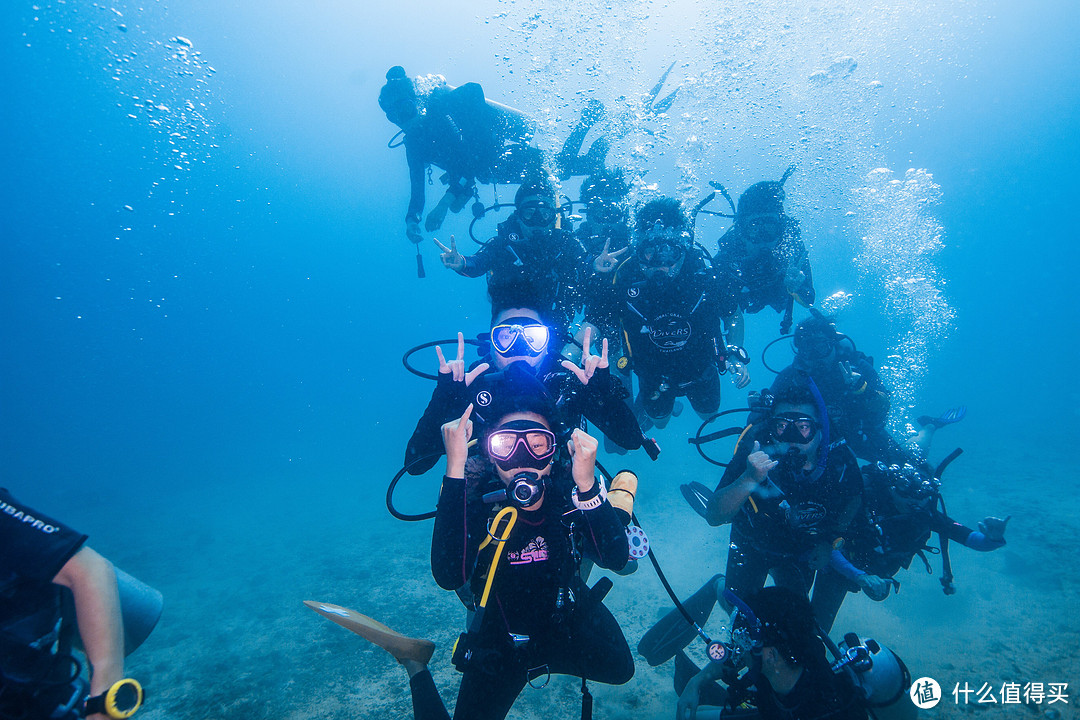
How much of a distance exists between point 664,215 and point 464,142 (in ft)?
18.3

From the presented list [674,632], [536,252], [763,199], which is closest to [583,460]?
[536,252]

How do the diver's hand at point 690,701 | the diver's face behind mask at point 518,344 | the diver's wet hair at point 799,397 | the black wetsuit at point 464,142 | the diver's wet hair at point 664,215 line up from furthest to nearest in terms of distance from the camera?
the black wetsuit at point 464,142
the diver's wet hair at point 664,215
the diver's wet hair at point 799,397
the diver's face behind mask at point 518,344
the diver's hand at point 690,701

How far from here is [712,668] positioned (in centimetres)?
451

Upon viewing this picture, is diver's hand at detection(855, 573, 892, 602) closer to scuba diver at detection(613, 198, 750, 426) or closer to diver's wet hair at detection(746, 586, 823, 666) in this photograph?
diver's wet hair at detection(746, 586, 823, 666)

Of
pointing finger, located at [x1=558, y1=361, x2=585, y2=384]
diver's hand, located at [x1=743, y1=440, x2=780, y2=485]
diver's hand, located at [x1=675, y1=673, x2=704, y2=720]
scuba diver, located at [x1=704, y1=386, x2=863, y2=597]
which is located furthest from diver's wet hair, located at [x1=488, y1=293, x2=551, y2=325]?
diver's hand, located at [x1=675, y1=673, x2=704, y2=720]

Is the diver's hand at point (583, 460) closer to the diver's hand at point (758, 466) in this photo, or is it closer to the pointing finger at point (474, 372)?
the pointing finger at point (474, 372)

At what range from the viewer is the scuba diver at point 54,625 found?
231cm

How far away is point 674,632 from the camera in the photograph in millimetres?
6402

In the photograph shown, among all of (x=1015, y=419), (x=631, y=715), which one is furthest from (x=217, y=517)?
(x=1015, y=419)

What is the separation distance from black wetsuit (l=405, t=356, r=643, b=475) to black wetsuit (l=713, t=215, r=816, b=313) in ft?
12.7

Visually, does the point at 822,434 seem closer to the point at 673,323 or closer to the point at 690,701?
the point at 673,323

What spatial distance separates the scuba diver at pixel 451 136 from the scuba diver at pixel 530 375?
584 cm

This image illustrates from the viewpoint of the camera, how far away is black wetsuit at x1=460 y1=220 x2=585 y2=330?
6855 millimetres

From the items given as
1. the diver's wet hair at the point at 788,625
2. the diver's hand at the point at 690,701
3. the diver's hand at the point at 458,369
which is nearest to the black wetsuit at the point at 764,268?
the diver's wet hair at the point at 788,625
